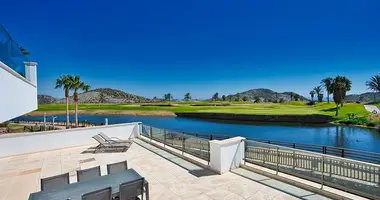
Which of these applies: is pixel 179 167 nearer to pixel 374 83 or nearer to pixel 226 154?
pixel 226 154

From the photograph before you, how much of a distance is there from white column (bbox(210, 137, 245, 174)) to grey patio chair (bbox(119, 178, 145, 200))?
2423mm

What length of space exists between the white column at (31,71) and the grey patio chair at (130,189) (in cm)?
654

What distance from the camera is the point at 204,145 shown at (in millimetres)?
5824

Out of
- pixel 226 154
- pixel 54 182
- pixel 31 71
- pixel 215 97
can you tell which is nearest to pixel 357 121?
pixel 226 154

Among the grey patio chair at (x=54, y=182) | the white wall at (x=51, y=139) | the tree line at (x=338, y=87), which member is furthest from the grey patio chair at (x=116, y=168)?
the tree line at (x=338, y=87)

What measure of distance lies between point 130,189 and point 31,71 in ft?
22.6

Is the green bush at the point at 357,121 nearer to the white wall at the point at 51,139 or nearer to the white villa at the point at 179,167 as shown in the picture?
the white villa at the point at 179,167

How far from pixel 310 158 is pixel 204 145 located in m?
2.77

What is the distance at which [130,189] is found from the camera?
279cm

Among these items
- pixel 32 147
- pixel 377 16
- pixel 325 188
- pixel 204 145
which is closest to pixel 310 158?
pixel 325 188

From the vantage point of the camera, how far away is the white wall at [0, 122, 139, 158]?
7.26 metres

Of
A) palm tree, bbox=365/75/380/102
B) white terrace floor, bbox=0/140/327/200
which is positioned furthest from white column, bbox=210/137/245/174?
palm tree, bbox=365/75/380/102

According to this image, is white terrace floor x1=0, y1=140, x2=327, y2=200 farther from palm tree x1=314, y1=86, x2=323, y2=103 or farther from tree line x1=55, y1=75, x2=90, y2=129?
palm tree x1=314, y1=86, x2=323, y2=103

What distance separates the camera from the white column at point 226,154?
4.81m
